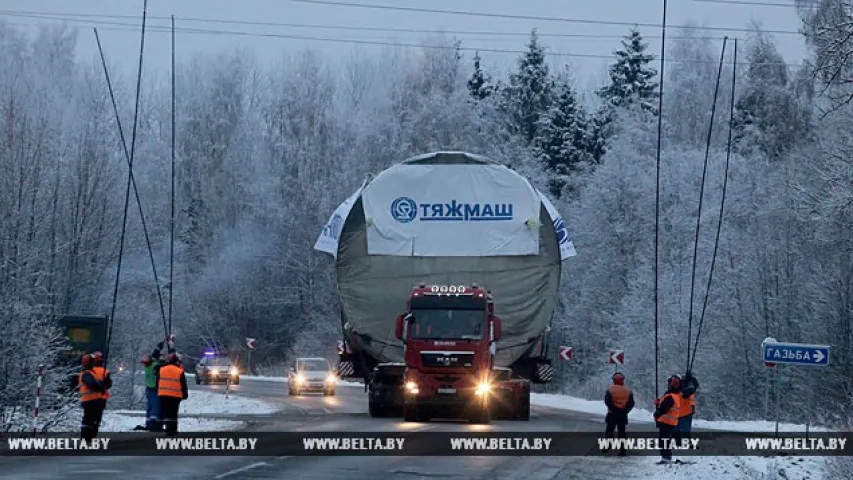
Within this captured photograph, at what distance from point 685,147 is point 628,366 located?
649 inches

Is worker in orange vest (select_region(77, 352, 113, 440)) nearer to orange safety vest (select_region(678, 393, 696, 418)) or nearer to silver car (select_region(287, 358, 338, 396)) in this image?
orange safety vest (select_region(678, 393, 696, 418))

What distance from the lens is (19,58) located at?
83750mm

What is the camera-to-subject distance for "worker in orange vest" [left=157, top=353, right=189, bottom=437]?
23.1 metres

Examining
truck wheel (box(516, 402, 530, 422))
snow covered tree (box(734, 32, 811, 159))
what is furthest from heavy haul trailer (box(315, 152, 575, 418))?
snow covered tree (box(734, 32, 811, 159))

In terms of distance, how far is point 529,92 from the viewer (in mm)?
81375

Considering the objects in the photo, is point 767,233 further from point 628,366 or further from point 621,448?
point 621,448

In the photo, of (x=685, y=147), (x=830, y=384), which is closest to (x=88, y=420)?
(x=830, y=384)

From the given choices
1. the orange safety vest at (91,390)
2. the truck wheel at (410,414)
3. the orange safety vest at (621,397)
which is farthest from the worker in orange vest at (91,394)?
the truck wheel at (410,414)

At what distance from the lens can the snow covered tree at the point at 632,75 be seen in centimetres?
7825

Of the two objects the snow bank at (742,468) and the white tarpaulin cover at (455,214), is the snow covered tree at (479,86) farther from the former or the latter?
the snow bank at (742,468)

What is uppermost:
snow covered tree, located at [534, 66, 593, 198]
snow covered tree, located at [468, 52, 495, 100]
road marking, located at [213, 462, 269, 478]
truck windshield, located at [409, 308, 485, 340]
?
snow covered tree, located at [468, 52, 495, 100]

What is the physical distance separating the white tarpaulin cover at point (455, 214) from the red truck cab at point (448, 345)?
96cm

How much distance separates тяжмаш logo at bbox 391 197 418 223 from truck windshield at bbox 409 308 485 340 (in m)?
2.02

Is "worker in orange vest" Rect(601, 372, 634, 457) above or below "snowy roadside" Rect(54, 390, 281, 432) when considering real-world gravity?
above
